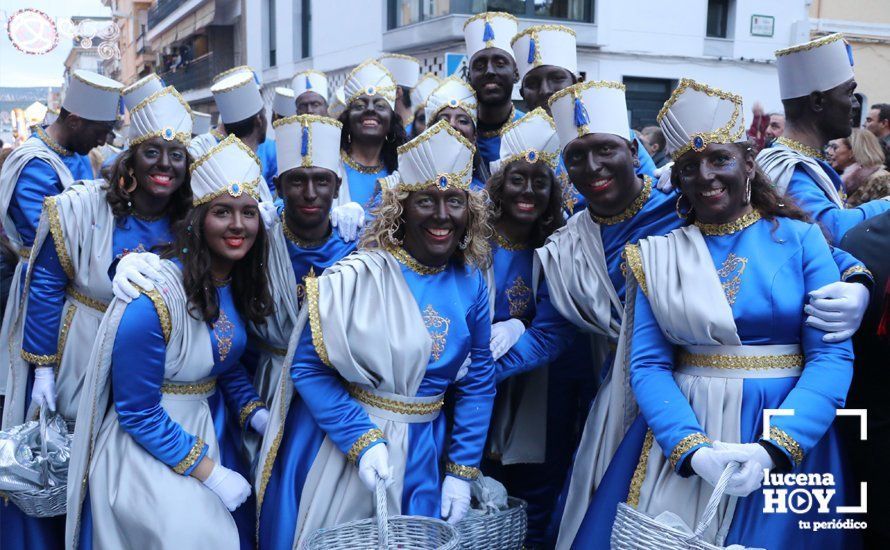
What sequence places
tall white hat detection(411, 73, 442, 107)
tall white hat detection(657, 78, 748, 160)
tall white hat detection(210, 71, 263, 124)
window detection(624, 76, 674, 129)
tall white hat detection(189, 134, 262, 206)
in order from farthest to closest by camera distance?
window detection(624, 76, 674, 129), tall white hat detection(411, 73, 442, 107), tall white hat detection(210, 71, 263, 124), tall white hat detection(189, 134, 262, 206), tall white hat detection(657, 78, 748, 160)

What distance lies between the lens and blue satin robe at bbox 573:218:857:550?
2.65 metres

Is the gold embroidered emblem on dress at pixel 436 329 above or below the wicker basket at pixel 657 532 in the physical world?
above

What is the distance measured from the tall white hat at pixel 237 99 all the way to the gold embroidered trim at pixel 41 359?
2314 mm

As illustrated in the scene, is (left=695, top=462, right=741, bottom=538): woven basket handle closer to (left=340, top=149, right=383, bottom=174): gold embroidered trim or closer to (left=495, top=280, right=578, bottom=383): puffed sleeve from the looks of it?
(left=495, top=280, right=578, bottom=383): puffed sleeve

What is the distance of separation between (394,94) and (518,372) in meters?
2.50

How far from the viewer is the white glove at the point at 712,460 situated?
2.50 metres

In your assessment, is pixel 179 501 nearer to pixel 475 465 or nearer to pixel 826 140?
pixel 475 465

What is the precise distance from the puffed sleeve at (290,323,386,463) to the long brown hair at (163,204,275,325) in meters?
0.43

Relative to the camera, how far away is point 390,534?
2918 mm

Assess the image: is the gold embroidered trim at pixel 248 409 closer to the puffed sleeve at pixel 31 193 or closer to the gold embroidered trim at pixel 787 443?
the puffed sleeve at pixel 31 193

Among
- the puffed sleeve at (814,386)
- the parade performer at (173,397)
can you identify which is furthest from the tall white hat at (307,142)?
the puffed sleeve at (814,386)

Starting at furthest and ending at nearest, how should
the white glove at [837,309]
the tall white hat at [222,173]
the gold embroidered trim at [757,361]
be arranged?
1. the tall white hat at [222,173]
2. the gold embroidered trim at [757,361]
3. the white glove at [837,309]

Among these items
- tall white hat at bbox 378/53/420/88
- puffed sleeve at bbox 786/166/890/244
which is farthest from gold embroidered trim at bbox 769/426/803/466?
tall white hat at bbox 378/53/420/88

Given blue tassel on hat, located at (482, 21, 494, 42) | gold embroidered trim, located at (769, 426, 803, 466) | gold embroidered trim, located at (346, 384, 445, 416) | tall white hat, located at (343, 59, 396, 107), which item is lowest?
gold embroidered trim, located at (346, 384, 445, 416)
